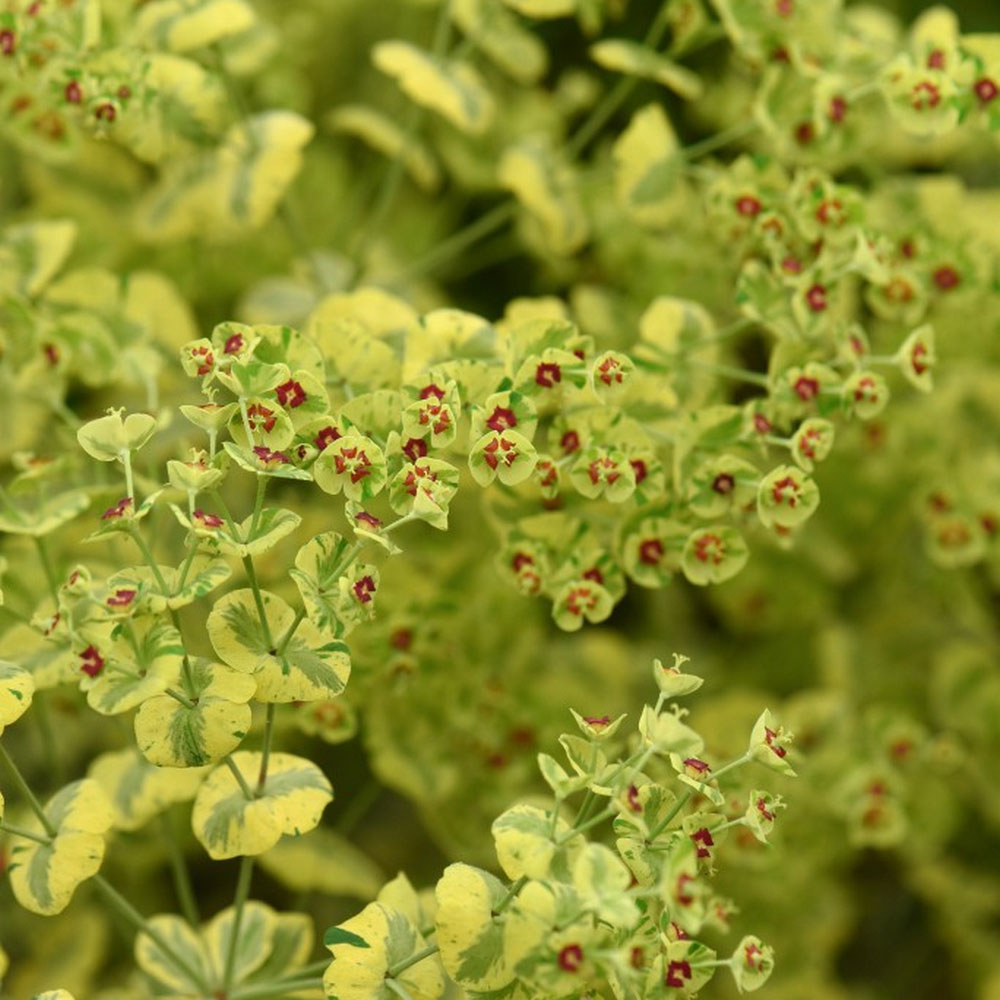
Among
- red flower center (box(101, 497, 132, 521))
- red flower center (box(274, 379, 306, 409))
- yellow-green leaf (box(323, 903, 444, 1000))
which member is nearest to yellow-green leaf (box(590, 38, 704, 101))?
red flower center (box(274, 379, 306, 409))

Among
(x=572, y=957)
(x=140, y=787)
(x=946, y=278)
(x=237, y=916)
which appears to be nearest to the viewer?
(x=572, y=957)

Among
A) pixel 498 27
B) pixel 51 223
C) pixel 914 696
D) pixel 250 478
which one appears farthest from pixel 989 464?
pixel 51 223

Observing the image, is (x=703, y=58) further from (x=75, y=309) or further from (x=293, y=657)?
(x=293, y=657)

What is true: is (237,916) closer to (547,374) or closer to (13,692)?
(13,692)

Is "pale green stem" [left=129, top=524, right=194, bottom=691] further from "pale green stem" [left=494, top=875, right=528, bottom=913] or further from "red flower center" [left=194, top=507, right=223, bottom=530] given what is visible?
"pale green stem" [left=494, top=875, right=528, bottom=913]

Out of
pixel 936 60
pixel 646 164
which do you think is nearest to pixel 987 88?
pixel 936 60

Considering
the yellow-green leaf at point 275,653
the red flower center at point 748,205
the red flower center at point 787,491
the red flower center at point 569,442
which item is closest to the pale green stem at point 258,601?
the yellow-green leaf at point 275,653
